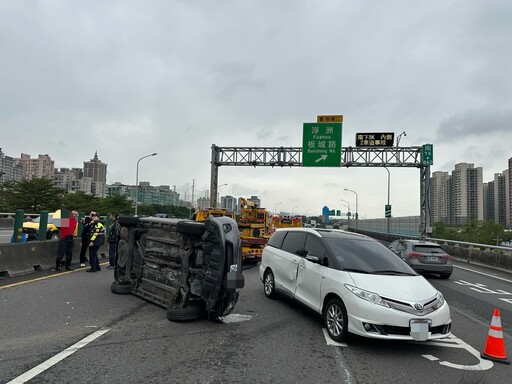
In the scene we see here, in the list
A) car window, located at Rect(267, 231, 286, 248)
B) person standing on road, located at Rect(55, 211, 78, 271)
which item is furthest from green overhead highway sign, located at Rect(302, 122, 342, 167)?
car window, located at Rect(267, 231, 286, 248)

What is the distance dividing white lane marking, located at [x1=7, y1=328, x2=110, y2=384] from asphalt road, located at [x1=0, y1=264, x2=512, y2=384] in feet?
0.04

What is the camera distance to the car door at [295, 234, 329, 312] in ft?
21.0

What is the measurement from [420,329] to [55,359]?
460 cm

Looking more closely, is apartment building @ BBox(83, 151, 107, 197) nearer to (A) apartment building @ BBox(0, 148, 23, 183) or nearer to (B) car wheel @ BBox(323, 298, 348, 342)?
(A) apartment building @ BBox(0, 148, 23, 183)

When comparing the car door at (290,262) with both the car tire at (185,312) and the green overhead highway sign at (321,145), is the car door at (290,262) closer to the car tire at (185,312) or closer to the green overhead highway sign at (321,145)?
the car tire at (185,312)

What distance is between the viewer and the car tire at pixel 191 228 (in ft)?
20.7

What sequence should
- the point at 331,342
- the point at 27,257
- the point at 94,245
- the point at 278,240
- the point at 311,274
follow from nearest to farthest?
1. the point at 331,342
2. the point at 311,274
3. the point at 278,240
4. the point at 27,257
5. the point at 94,245

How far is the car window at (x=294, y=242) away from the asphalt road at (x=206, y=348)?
1190 mm

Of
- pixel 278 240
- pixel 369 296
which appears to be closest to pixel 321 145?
pixel 278 240

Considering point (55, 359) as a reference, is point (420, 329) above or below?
above

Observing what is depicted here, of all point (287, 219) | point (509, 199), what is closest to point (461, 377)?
point (287, 219)

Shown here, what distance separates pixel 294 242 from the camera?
800cm

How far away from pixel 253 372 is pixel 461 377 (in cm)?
245

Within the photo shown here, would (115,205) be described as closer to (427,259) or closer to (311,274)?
(427,259)
